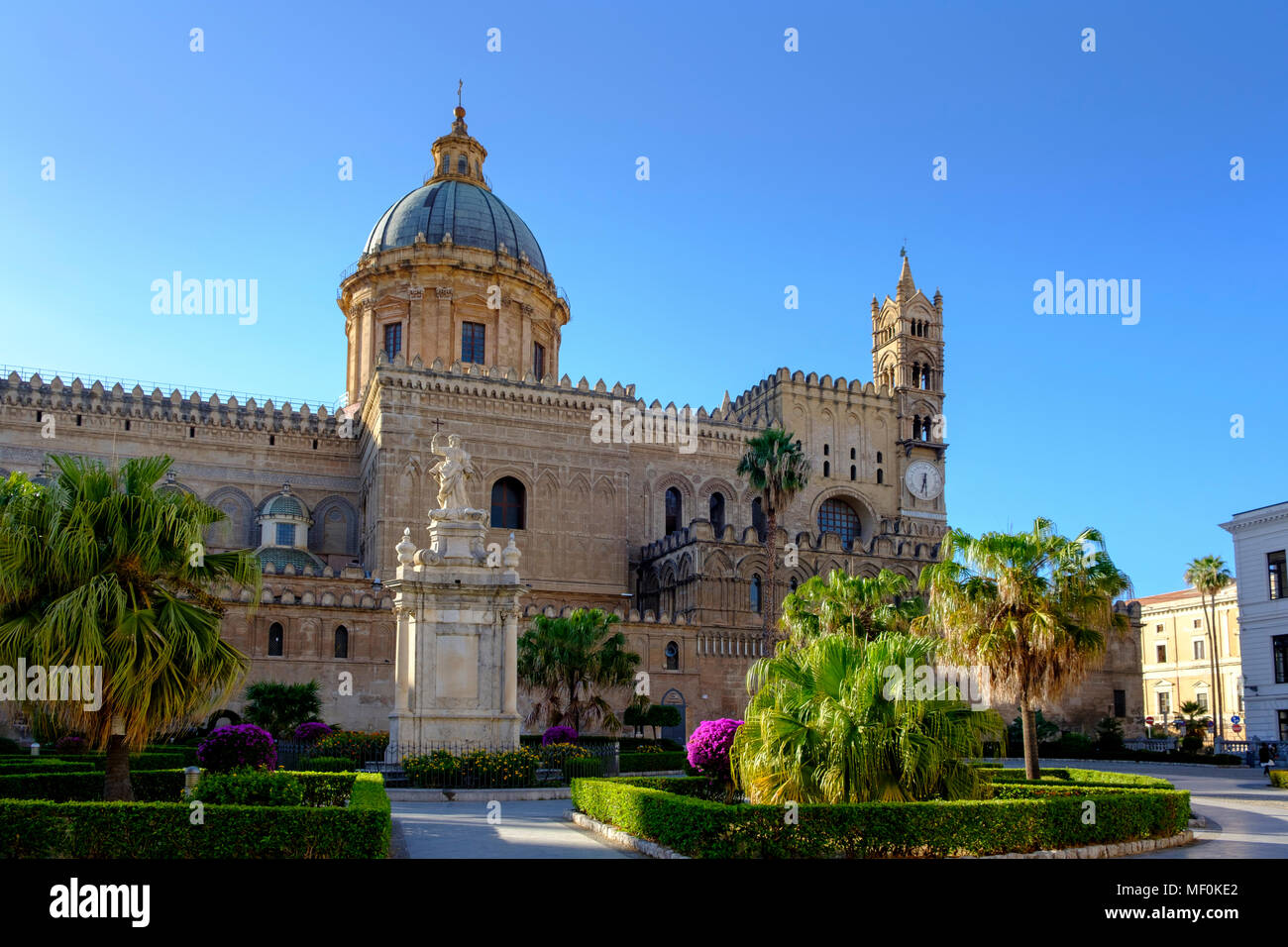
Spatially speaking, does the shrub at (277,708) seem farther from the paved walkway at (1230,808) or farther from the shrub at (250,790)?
the paved walkway at (1230,808)

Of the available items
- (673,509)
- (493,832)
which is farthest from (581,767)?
(673,509)

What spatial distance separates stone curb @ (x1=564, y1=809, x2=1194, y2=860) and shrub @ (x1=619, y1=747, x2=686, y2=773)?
39.8 feet

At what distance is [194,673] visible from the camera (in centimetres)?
1477

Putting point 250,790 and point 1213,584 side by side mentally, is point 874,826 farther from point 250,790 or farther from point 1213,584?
point 1213,584

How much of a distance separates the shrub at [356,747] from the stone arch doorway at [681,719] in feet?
52.4

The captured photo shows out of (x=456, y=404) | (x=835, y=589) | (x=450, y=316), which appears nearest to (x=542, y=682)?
(x=835, y=589)

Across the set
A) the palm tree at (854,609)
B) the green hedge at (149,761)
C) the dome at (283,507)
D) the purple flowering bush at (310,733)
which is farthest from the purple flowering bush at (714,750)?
the dome at (283,507)

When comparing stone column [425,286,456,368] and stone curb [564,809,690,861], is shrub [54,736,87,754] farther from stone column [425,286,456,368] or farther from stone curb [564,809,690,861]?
stone column [425,286,456,368]

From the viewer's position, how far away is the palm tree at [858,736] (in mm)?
13609

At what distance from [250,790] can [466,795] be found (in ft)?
23.9

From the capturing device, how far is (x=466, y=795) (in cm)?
2061

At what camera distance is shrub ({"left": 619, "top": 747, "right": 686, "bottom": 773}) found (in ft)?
94.2

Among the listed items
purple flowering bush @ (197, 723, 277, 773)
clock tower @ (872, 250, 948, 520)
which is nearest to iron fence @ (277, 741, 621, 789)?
purple flowering bush @ (197, 723, 277, 773)
